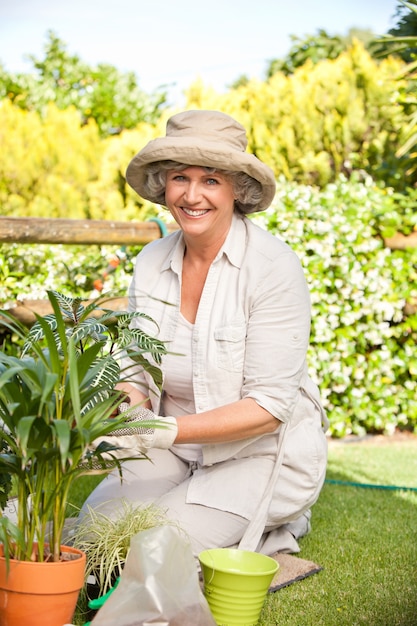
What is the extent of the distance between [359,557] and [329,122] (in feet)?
21.2

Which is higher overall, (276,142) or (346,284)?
(276,142)

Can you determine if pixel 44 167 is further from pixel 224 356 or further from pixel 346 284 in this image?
pixel 224 356

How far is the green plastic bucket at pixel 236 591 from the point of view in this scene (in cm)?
203

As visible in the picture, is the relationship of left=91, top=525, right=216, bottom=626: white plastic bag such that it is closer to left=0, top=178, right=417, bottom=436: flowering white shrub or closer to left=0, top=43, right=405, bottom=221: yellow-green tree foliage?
left=0, top=178, right=417, bottom=436: flowering white shrub

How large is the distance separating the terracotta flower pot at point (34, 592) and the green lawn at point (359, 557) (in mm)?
675

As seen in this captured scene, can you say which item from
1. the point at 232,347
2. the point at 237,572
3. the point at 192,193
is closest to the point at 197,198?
the point at 192,193

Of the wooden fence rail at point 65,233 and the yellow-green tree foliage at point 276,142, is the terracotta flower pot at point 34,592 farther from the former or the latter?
the yellow-green tree foliage at point 276,142

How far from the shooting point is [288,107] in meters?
8.62

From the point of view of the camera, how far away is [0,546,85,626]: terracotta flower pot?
1.67 metres

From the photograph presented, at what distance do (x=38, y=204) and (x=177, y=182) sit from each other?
19.5ft

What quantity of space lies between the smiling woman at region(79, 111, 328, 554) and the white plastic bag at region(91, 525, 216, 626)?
50 cm

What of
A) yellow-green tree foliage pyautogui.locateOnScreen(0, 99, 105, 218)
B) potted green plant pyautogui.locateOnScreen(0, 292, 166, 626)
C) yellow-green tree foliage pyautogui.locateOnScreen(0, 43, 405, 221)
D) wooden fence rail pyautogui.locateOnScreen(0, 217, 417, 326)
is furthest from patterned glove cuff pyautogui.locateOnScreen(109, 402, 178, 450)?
yellow-green tree foliage pyautogui.locateOnScreen(0, 99, 105, 218)

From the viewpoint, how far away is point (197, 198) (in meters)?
2.48

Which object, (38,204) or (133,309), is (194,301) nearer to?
(133,309)
